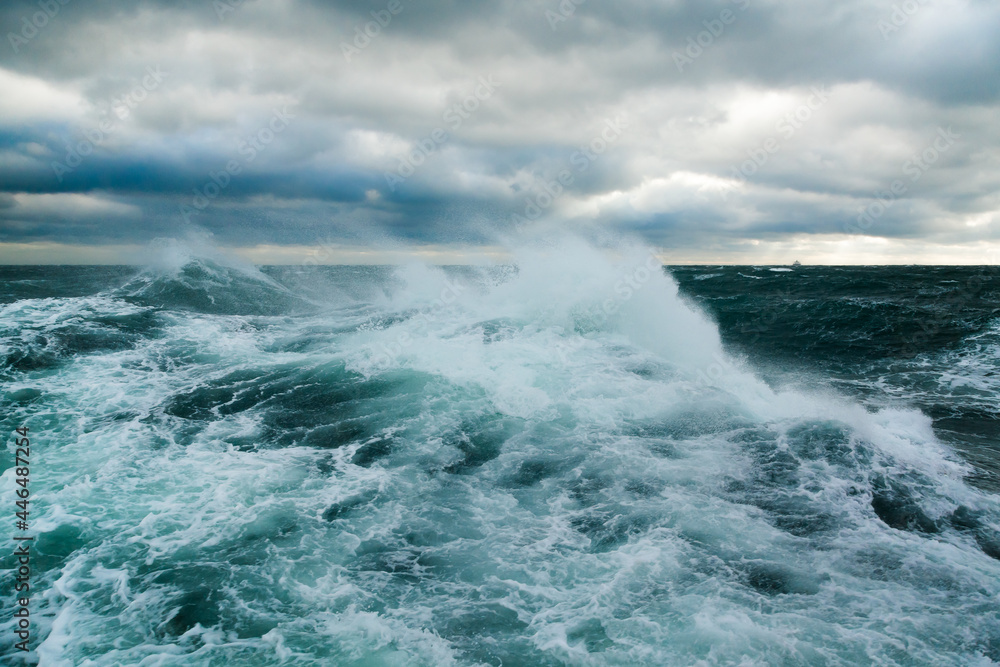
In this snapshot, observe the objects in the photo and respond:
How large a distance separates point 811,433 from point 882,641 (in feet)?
17.8

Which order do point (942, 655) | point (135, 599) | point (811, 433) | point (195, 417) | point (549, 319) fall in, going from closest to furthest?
point (942, 655)
point (135, 599)
point (811, 433)
point (195, 417)
point (549, 319)

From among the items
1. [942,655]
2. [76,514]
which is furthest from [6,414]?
[942,655]

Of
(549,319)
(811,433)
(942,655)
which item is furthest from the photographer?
(549,319)

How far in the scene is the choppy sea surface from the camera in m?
4.93

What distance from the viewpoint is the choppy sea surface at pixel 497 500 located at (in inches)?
194

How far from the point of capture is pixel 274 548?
6297 mm

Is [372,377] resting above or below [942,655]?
above

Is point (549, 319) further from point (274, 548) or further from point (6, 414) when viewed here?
point (6, 414)

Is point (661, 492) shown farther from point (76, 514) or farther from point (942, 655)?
point (76, 514)

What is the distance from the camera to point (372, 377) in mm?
13219

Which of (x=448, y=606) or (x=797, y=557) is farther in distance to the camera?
(x=797, y=557)

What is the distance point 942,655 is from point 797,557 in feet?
5.14

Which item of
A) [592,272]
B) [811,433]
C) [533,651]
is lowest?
[533,651]

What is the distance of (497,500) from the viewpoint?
763 cm
